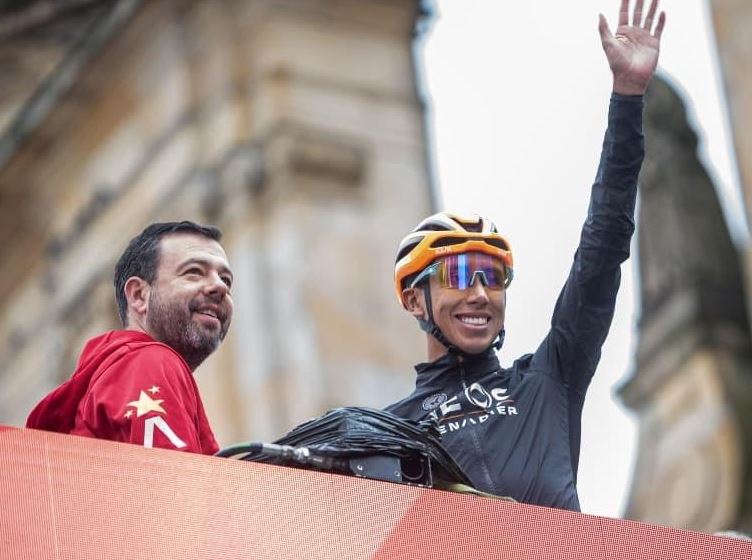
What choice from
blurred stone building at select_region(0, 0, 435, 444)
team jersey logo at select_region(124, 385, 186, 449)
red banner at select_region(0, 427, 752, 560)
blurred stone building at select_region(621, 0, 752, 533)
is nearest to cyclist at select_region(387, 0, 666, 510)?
red banner at select_region(0, 427, 752, 560)

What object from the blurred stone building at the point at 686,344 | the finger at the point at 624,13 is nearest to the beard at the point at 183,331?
the finger at the point at 624,13

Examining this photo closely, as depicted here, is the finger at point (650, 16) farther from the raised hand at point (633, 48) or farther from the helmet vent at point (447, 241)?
the helmet vent at point (447, 241)

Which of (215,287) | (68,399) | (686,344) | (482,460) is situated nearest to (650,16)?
(482,460)

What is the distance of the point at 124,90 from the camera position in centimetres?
2473

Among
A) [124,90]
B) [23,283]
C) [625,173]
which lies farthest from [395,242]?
[625,173]

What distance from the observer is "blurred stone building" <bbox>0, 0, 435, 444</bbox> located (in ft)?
70.1

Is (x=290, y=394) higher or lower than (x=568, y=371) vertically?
higher

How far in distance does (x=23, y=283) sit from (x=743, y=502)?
878 centimetres

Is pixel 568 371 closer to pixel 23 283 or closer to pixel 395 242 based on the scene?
pixel 395 242

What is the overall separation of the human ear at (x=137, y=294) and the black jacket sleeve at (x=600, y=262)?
1259 mm

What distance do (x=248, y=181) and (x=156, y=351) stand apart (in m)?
15.3

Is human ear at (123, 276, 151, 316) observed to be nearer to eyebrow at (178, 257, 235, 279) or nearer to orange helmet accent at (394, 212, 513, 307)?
eyebrow at (178, 257, 235, 279)

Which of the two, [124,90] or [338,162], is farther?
[124,90]

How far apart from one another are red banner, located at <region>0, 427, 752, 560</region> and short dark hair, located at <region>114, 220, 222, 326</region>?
120cm
